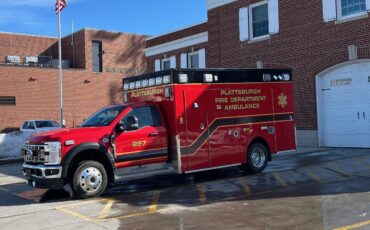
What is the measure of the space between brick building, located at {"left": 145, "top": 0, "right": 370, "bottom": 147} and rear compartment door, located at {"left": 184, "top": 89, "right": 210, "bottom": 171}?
7.80 metres

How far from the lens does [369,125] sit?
55.6ft

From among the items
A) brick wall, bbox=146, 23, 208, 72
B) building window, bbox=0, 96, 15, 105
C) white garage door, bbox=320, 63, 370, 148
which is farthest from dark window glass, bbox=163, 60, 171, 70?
building window, bbox=0, 96, 15, 105

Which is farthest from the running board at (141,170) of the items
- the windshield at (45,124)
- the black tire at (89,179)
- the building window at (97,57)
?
the building window at (97,57)

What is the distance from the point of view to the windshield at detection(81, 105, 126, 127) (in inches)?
429

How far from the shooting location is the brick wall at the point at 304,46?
17.6m

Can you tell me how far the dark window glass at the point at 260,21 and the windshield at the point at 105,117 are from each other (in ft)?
39.6

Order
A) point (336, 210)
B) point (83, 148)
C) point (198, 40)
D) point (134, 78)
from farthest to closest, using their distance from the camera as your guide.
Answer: point (198, 40), point (134, 78), point (83, 148), point (336, 210)

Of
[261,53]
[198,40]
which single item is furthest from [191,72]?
[198,40]

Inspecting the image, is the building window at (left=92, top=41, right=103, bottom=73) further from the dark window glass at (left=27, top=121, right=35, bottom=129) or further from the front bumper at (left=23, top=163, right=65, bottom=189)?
the front bumper at (left=23, top=163, right=65, bottom=189)

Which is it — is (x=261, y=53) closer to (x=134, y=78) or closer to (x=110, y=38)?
(x=134, y=78)

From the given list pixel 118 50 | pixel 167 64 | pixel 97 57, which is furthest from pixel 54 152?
pixel 118 50

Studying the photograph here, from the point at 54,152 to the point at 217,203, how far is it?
3.59 meters

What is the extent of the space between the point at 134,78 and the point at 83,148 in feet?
10.9

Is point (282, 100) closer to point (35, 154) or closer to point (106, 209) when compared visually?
point (106, 209)
